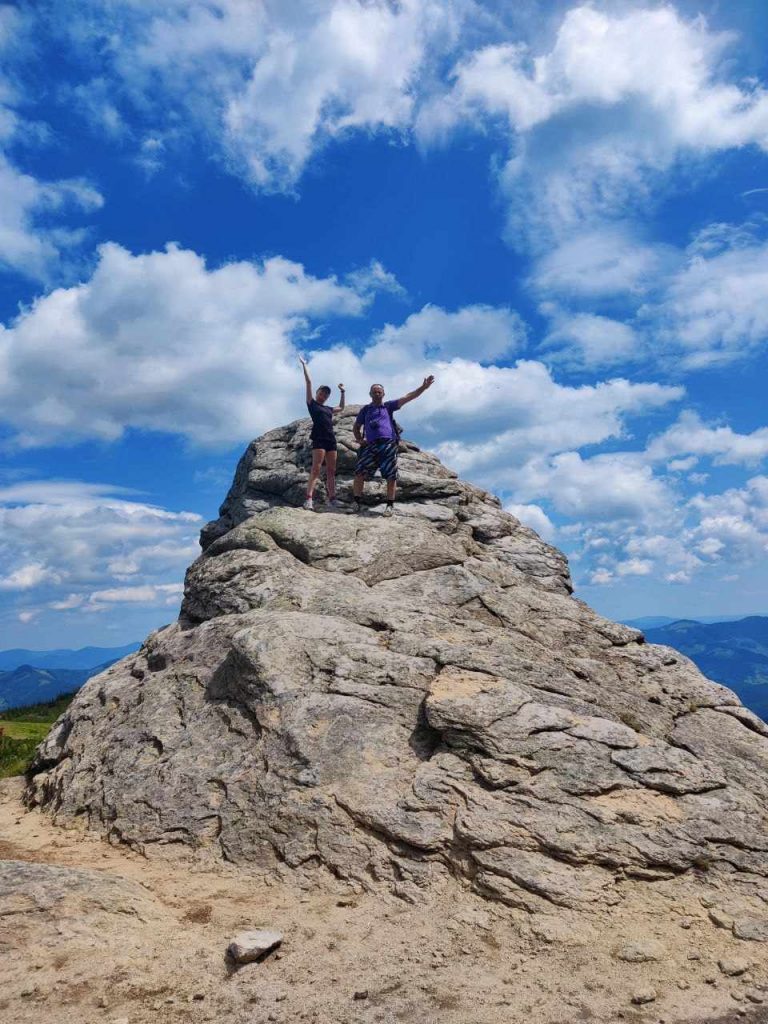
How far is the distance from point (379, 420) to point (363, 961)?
18.2 m

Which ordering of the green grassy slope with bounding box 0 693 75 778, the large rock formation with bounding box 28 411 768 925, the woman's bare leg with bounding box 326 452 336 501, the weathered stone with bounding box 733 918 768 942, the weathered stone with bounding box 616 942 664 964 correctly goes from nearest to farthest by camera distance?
the weathered stone with bounding box 616 942 664 964
the weathered stone with bounding box 733 918 768 942
the large rock formation with bounding box 28 411 768 925
the green grassy slope with bounding box 0 693 75 778
the woman's bare leg with bounding box 326 452 336 501

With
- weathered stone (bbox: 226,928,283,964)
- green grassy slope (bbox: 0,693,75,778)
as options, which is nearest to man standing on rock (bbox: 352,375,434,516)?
green grassy slope (bbox: 0,693,75,778)

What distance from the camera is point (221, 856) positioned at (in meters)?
13.0

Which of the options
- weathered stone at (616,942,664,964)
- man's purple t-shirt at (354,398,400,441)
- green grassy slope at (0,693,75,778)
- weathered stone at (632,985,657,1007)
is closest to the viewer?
weathered stone at (632,985,657,1007)

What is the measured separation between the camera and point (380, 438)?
24812mm

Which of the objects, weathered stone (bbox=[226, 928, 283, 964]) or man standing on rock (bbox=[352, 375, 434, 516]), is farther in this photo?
man standing on rock (bbox=[352, 375, 434, 516])

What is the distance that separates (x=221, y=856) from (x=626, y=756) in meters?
8.65

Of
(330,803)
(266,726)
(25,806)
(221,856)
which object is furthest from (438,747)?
(25,806)

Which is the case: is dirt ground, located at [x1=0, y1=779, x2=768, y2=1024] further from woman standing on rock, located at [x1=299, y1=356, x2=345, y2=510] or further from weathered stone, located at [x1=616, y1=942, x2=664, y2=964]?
woman standing on rock, located at [x1=299, y1=356, x2=345, y2=510]

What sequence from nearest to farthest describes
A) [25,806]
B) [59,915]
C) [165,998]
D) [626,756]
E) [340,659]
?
[165,998] → [59,915] → [626,756] → [340,659] → [25,806]

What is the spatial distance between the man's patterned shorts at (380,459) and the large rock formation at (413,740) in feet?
11.4

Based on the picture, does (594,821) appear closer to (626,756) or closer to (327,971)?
(626,756)

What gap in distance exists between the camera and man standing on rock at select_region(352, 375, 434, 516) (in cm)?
2488

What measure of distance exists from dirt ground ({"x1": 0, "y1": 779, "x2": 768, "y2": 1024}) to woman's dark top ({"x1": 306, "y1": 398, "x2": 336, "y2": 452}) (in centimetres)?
1630
